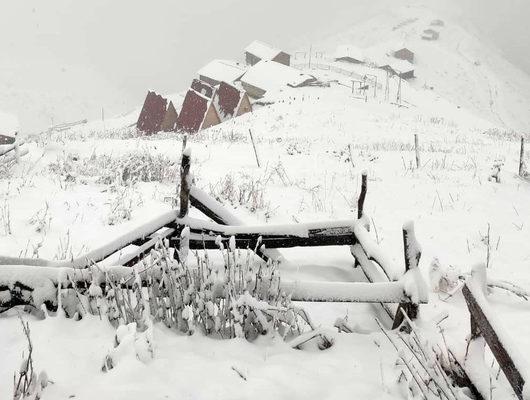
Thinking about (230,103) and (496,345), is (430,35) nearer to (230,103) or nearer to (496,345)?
(230,103)

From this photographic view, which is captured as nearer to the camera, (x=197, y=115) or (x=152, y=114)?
(x=197, y=115)

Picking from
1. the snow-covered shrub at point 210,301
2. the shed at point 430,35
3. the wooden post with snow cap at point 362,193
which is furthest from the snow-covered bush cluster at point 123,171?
the shed at point 430,35

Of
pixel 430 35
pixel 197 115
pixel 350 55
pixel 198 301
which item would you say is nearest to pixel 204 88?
pixel 197 115

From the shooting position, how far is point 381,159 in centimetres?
1120

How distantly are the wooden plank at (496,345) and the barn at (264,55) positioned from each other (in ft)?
186

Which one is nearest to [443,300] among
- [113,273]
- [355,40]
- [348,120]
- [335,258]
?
[335,258]

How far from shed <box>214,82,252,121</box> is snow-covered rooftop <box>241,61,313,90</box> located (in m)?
10.9

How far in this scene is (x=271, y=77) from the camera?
42.8 m

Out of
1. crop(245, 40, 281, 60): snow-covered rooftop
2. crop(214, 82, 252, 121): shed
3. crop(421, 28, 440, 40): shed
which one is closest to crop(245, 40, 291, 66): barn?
crop(245, 40, 281, 60): snow-covered rooftop

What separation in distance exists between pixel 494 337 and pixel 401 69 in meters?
64.6

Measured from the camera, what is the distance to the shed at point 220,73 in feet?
151

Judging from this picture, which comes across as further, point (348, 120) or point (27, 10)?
point (27, 10)

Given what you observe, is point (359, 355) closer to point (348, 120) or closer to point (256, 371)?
point (256, 371)

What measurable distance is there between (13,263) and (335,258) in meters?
2.88
